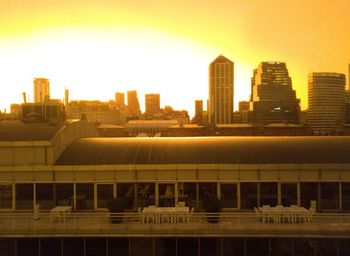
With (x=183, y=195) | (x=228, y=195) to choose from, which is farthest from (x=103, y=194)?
(x=228, y=195)

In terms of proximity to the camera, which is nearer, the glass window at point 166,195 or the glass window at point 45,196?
the glass window at point 166,195

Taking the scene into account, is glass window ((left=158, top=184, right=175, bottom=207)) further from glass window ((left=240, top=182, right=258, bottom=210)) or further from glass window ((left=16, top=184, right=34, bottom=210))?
glass window ((left=16, top=184, right=34, bottom=210))

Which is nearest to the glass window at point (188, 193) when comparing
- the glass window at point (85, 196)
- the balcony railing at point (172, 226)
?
the balcony railing at point (172, 226)

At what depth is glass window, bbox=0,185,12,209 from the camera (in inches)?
1193

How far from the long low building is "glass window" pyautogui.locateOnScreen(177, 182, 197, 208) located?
71 mm

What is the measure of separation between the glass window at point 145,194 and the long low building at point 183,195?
0.07m

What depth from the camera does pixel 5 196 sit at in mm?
30453

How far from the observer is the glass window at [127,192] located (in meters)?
30.0

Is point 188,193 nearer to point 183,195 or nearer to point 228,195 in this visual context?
point 183,195

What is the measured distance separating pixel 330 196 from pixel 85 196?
17317 mm
